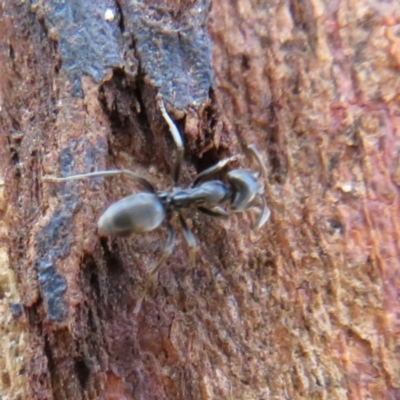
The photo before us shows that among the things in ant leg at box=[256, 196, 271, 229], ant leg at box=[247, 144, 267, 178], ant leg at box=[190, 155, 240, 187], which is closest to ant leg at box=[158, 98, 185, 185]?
ant leg at box=[190, 155, 240, 187]

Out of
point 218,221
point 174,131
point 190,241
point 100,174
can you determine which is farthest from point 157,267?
point 174,131

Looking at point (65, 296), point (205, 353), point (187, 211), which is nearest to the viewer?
point (65, 296)

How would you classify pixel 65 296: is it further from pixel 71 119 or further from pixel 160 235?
pixel 71 119

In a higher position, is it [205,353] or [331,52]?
[331,52]

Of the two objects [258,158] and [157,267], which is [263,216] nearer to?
[258,158]

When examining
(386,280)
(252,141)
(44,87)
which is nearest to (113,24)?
(44,87)

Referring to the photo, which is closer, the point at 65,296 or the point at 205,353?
the point at 65,296

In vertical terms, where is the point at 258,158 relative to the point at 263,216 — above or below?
above

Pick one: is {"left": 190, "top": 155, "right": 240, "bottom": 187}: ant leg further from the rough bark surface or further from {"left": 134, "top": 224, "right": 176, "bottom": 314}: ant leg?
{"left": 134, "top": 224, "right": 176, "bottom": 314}: ant leg
